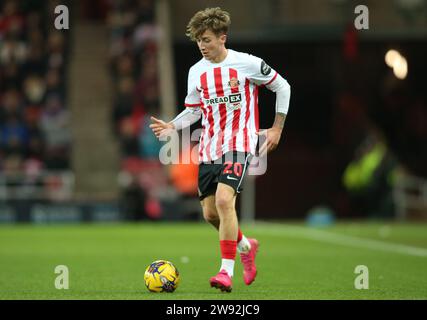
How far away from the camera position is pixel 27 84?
24672 millimetres

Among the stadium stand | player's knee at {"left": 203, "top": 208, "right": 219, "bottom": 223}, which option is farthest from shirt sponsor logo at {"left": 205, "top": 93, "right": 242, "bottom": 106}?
the stadium stand

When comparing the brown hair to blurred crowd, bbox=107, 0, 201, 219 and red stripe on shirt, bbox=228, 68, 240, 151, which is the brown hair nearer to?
red stripe on shirt, bbox=228, 68, 240, 151

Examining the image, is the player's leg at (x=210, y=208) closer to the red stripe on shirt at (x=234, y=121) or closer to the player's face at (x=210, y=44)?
the red stripe on shirt at (x=234, y=121)

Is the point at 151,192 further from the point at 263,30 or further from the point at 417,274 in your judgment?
the point at 417,274

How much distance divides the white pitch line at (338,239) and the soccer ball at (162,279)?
16.2 ft

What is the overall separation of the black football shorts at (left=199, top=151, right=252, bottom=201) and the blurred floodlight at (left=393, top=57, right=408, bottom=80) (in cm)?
1800

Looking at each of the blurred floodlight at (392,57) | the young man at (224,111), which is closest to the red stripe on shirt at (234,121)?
the young man at (224,111)

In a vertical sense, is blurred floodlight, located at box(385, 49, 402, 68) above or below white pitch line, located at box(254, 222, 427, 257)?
above

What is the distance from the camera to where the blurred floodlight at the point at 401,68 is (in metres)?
25.8

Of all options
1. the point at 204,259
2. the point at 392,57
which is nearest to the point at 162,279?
the point at 204,259

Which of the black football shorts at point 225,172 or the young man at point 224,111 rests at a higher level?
the young man at point 224,111

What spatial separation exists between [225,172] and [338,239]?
25.6 ft

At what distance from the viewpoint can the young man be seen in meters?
8.07

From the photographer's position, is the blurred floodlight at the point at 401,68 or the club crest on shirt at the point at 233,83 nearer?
the club crest on shirt at the point at 233,83
